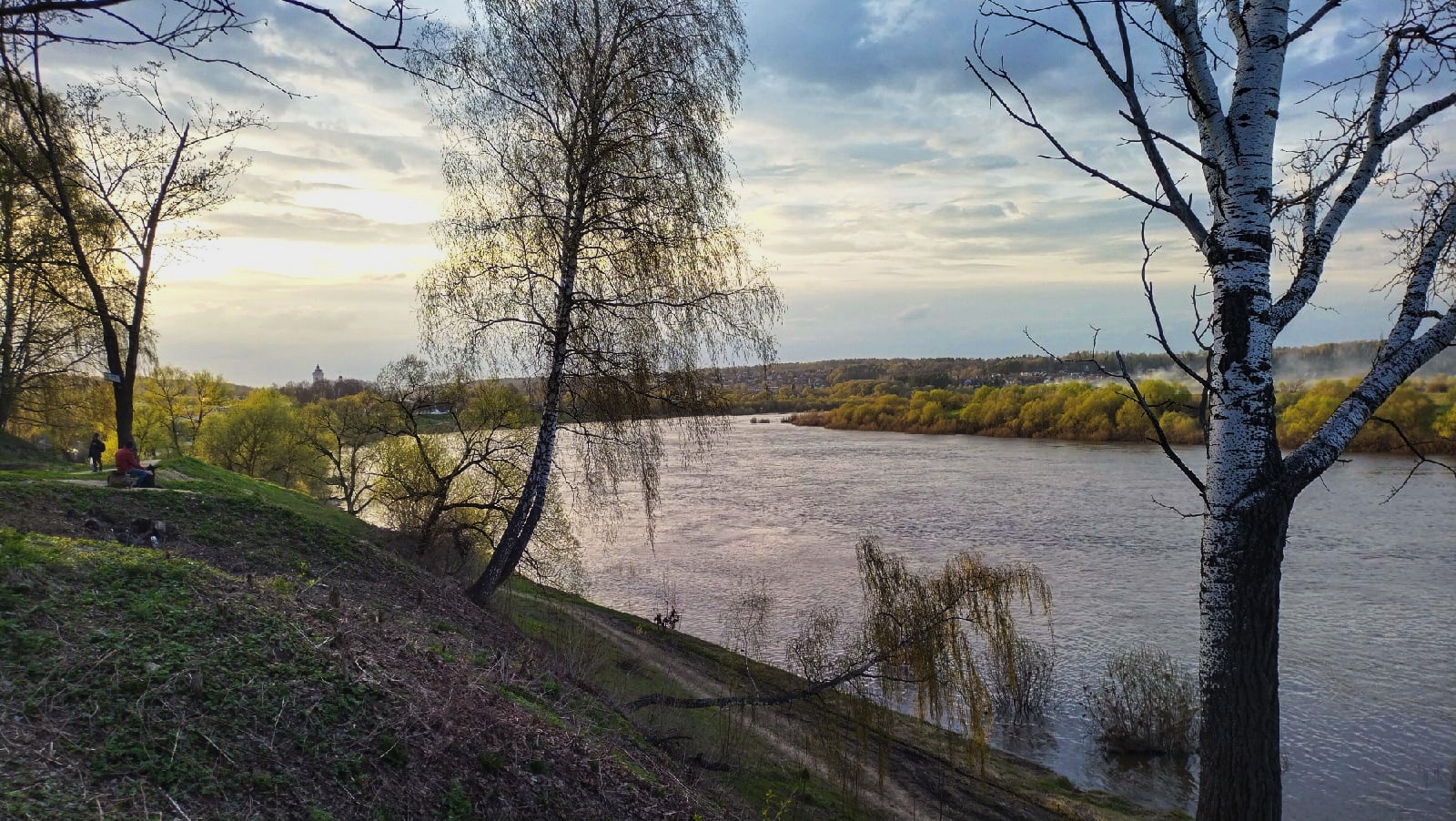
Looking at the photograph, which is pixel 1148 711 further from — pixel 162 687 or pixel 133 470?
pixel 133 470

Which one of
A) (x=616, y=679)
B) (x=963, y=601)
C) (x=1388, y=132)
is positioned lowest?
(x=616, y=679)

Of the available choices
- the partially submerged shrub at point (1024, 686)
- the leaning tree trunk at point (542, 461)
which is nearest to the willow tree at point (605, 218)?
the leaning tree trunk at point (542, 461)

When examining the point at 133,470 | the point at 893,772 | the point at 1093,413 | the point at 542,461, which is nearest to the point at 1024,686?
the point at 893,772

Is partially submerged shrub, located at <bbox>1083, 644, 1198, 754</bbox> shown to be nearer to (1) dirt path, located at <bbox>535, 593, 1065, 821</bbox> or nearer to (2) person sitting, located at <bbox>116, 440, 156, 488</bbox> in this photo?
(1) dirt path, located at <bbox>535, 593, 1065, 821</bbox>

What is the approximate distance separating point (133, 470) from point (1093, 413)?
51.5 metres

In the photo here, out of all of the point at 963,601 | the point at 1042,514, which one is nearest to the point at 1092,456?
the point at 1042,514

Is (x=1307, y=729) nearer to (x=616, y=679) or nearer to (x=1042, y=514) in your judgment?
(x=616, y=679)

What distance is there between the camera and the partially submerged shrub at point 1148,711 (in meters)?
13.5

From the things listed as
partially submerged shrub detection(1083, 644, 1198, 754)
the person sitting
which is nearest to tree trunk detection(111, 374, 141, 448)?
the person sitting

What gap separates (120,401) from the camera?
48.8 feet

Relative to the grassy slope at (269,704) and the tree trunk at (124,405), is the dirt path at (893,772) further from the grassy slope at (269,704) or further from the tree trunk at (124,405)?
the tree trunk at (124,405)

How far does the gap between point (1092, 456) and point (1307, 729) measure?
104 feet

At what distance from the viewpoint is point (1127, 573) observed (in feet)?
70.5

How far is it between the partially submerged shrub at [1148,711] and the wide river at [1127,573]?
316 millimetres
